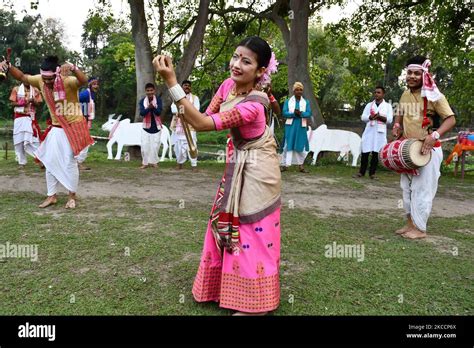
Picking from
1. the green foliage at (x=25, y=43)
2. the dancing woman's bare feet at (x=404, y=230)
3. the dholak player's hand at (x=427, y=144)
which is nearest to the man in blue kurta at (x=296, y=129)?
the dancing woman's bare feet at (x=404, y=230)

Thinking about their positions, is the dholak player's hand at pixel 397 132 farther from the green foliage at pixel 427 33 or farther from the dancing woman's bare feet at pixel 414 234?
the green foliage at pixel 427 33

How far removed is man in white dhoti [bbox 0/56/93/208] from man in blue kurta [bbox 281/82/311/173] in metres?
5.66

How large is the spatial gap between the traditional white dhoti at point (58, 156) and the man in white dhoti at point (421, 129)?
4.31 metres

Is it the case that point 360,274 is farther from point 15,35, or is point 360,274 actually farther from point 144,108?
point 15,35

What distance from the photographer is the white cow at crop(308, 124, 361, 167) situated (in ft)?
41.5

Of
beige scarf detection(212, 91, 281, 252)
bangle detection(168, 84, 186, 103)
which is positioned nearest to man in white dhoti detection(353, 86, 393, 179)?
beige scarf detection(212, 91, 281, 252)

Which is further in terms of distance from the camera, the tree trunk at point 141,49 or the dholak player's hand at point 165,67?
the tree trunk at point 141,49

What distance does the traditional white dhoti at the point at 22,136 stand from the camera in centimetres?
978

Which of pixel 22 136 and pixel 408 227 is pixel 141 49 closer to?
pixel 22 136

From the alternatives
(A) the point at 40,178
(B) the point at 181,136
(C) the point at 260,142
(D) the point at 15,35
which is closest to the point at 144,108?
(B) the point at 181,136

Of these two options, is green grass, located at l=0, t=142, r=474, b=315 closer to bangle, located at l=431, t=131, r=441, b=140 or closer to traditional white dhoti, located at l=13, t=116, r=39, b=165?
bangle, located at l=431, t=131, r=441, b=140

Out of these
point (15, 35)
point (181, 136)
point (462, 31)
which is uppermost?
point (15, 35)
